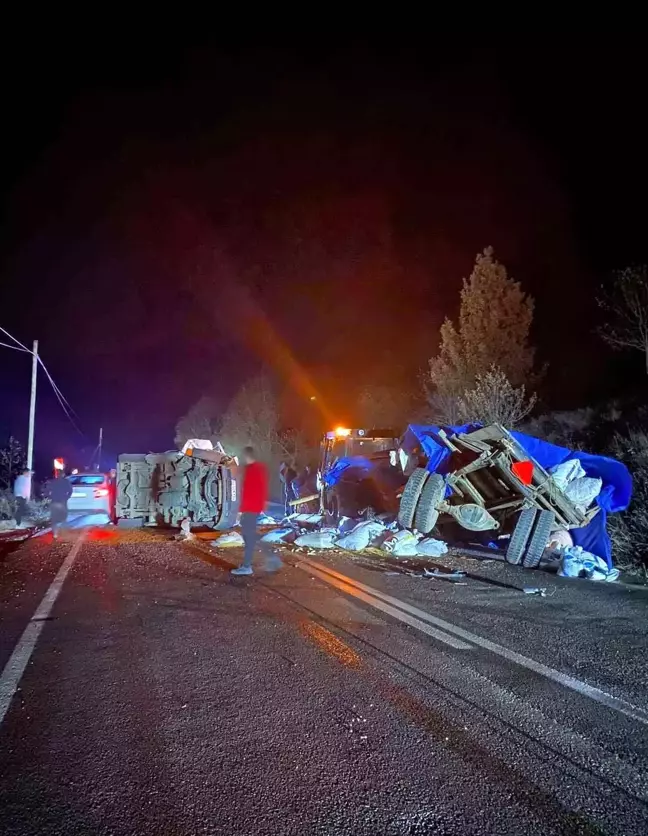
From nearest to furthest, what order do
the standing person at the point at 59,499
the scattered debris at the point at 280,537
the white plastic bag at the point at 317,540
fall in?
1. the white plastic bag at the point at 317,540
2. the scattered debris at the point at 280,537
3. the standing person at the point at 59,499

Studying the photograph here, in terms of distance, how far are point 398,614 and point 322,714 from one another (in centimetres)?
294

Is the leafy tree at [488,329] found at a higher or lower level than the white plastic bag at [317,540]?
higher

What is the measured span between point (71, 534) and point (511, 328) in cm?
2022

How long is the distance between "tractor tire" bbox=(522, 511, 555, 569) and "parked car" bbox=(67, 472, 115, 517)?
11.8 meters

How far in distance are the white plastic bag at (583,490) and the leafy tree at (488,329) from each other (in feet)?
52.0

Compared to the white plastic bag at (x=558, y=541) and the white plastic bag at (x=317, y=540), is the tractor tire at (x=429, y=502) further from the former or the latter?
the white plastic bag at (x=317, y=540)

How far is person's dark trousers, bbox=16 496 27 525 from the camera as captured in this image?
1873cm

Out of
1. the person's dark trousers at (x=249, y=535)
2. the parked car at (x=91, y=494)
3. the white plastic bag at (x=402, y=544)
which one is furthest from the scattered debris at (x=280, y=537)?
the parked car at (x=91, y=494)

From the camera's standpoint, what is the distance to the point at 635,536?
10625mm

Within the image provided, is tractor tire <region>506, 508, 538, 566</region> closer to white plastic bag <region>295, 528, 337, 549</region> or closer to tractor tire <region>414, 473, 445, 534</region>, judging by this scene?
tractor tire <region>414, 473, 445, 534</region>

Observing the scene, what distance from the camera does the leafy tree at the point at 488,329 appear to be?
2645 cm

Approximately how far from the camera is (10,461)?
97.2 ft

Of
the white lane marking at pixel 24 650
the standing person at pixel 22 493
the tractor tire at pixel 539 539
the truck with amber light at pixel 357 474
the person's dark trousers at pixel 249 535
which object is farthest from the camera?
the standing person at pixel 22 493

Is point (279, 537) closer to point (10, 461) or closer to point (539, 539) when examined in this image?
point (539, 539)
